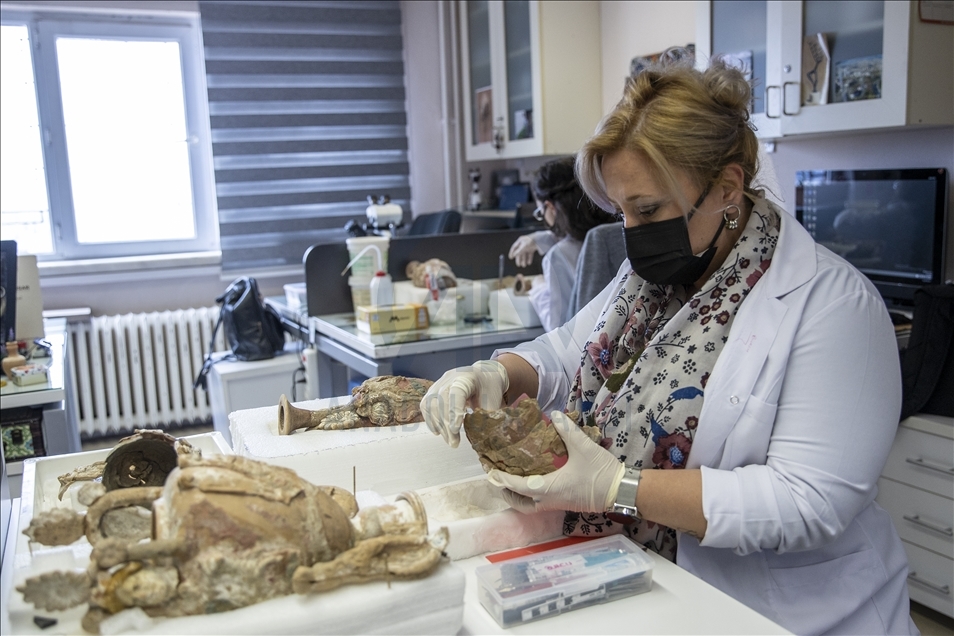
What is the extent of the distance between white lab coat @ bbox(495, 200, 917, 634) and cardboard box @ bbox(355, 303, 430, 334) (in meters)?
1.61

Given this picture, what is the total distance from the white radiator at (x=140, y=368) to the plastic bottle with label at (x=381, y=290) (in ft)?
5.60

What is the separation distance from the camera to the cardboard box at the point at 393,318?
2.59 m

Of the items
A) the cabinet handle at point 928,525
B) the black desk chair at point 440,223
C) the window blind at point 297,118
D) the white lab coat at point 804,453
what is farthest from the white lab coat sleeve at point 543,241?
the white lab coat at point 804,453

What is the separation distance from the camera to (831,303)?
1064 mm

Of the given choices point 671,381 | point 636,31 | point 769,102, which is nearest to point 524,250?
point 769,102

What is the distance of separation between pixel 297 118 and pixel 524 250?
1916 mm

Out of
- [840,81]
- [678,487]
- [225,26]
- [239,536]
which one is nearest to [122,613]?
[239,536]

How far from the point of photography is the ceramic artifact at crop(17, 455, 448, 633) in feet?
2.49

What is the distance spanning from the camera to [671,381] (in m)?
1.15

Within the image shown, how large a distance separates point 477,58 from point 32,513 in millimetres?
3845

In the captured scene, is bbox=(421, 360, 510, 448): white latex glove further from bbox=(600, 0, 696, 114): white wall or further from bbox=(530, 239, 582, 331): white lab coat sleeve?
bbox=(600, 0, 696, 114): white wall

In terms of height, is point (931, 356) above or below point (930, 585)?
above

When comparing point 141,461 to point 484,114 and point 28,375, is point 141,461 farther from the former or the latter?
point 484,114

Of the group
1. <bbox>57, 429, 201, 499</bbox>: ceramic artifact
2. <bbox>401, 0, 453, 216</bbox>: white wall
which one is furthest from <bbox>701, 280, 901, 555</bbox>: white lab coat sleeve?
<bbox>401, 0, 453, 216</bbox>: white wall
